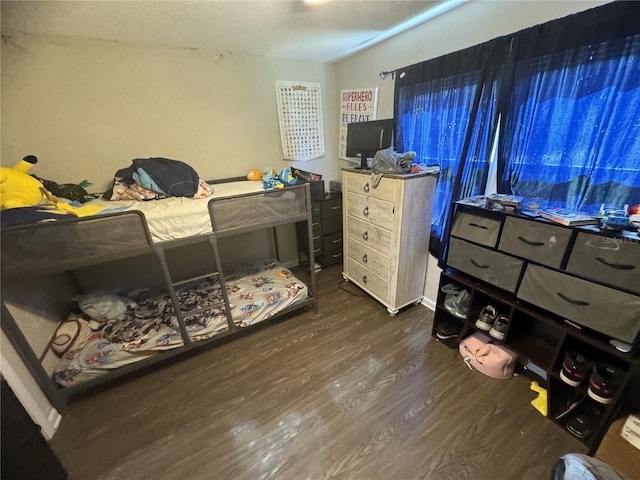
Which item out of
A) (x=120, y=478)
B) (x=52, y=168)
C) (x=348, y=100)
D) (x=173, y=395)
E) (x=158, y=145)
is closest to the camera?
(x=120, y=478)

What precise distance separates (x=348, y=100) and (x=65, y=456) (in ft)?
11.2

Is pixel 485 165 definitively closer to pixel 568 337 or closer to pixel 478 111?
pixel 478 111

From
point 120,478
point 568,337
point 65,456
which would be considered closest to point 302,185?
point 568,337

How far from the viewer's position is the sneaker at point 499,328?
1602 mm

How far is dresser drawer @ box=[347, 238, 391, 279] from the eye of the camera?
2176mm

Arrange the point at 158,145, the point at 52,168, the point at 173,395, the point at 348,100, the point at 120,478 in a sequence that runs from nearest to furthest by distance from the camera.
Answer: the point at 120,478 → the point at 173,395 → the point at 52,168 → the point at 158,145 → the point at 348,100

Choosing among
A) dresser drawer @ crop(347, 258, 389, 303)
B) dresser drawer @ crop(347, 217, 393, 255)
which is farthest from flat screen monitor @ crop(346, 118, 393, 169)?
dresser drawer @ crop(347, 258, 389, 303)

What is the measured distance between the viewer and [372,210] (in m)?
2.16

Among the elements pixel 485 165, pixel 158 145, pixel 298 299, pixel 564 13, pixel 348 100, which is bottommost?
pixel 298 299

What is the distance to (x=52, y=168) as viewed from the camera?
1909mm

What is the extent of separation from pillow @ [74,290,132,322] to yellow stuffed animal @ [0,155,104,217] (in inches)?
29.5

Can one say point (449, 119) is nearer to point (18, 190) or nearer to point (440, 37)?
point (440, 37)

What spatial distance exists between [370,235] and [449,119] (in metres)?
1.05

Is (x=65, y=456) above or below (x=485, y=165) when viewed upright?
below
